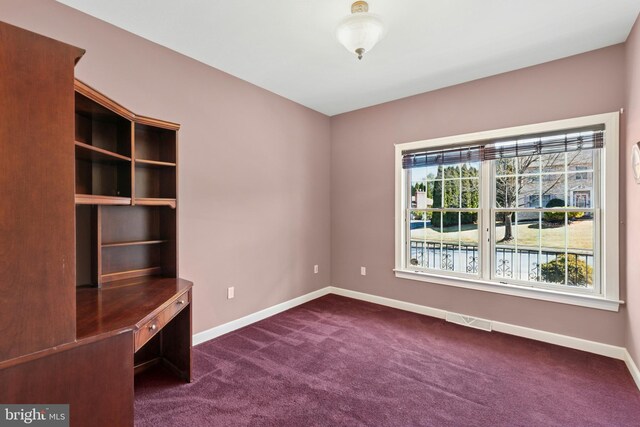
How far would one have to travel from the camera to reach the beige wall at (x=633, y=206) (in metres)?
2.33

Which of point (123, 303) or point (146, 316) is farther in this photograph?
point (123, 303)

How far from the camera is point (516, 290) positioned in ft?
10.5

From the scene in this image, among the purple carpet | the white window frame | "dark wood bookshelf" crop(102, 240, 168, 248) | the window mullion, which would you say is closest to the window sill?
the white window frame

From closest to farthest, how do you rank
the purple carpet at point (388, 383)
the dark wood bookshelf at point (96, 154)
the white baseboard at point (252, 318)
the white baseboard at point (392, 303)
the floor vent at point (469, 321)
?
the dark wood bookshelf at point (96, 154) → the purple carpet at point (388, 383) → the white baseboard at point (252, 318) → the floor vent at point (469, 321) → the white baseboard at point (392, 303)

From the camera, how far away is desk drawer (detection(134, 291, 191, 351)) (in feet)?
5.34

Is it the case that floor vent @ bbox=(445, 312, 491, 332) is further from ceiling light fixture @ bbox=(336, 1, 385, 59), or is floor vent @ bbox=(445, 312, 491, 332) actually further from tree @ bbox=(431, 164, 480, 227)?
ceiling light fixture @ bbox=(336, 1, 385, 59)

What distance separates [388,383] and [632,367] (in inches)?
79.7

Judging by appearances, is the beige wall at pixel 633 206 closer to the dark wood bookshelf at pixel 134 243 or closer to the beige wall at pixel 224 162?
the beige wall at pixel 224 162

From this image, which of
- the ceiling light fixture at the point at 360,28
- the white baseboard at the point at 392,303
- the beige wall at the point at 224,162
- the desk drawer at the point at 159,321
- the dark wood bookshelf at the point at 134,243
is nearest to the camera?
the desk drawer at the point at 159,321

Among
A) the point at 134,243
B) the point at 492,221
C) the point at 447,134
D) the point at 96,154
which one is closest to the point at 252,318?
the point at 134,243

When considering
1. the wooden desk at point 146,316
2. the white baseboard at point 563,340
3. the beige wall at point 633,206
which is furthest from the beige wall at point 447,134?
the wooden desk at point 146,316

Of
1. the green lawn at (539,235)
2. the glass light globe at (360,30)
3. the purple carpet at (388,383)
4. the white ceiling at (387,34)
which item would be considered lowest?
the purple carpet at (388,383)

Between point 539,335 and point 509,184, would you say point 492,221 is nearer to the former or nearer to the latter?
point 509,184

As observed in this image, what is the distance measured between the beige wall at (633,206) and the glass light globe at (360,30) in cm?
204
